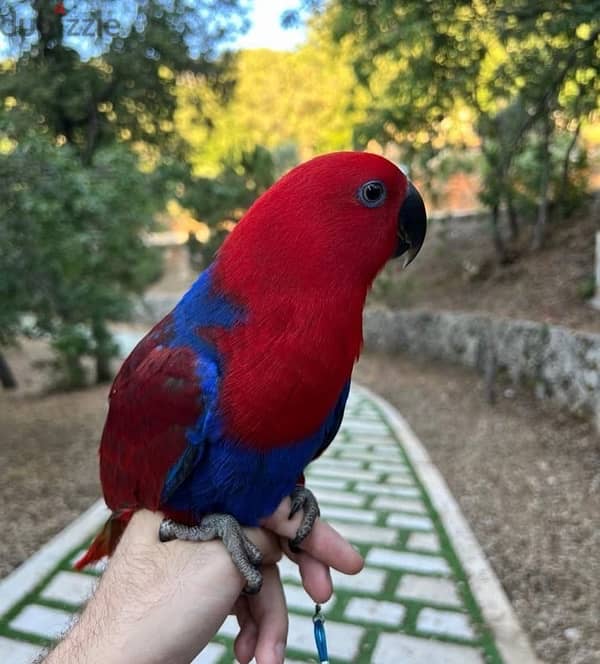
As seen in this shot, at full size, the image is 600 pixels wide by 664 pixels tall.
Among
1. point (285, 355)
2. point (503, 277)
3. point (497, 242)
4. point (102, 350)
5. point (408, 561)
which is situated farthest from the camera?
point (497, 242)

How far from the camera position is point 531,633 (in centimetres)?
250

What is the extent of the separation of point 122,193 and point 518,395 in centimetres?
372

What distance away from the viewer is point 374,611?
2.71m

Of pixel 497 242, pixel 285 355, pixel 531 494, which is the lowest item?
pixel 531 494

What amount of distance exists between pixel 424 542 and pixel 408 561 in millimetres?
230

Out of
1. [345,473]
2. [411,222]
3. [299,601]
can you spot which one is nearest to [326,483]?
[345,473]

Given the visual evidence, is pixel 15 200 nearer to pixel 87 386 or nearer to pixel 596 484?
pixel 596 484

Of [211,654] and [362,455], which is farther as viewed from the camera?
[362,455]

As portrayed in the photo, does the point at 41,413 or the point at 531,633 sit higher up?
the point at 531,633

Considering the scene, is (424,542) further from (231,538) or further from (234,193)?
(234,193)

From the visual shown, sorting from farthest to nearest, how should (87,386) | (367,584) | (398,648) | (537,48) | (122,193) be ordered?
(87,386)
(537,48)
(122,193)
(367,584)
(398,648)

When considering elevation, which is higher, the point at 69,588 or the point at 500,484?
the point at 69,588

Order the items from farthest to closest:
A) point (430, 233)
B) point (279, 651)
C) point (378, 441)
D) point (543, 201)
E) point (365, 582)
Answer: point (430, 233) → point (543, 201) → point (378, 441) → point (365, 582) → point (279, 651)

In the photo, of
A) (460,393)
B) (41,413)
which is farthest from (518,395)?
(41,413)
